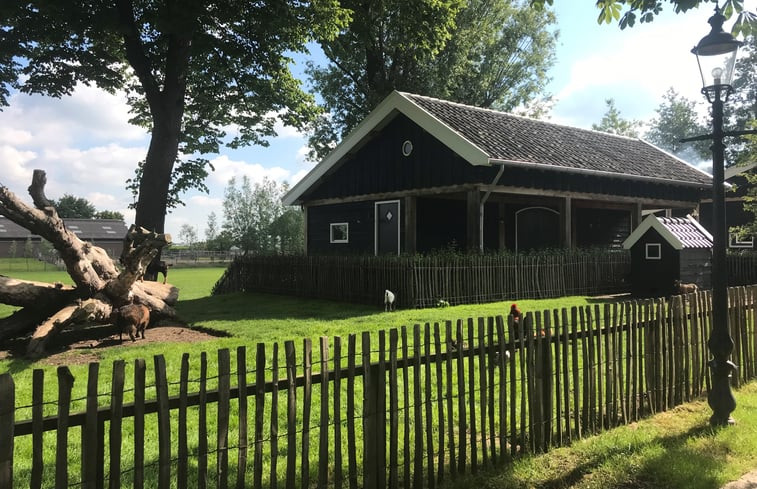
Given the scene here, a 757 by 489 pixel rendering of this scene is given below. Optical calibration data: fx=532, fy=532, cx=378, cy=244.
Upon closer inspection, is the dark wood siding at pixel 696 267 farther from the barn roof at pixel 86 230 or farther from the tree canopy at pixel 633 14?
the barn roof at pixel 86 230

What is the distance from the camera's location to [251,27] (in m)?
17.0

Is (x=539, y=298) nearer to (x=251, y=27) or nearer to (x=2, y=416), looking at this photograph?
(x=251, y=27)

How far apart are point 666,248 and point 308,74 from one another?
27375 mm

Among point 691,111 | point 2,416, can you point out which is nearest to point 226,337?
point 2,416

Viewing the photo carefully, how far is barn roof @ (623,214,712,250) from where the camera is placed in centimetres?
1385

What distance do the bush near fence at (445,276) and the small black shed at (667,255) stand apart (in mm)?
1704

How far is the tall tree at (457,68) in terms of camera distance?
30938mm

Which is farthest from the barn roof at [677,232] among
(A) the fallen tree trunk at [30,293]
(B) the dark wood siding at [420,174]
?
(A) the fallen tree trunk at [30,293]

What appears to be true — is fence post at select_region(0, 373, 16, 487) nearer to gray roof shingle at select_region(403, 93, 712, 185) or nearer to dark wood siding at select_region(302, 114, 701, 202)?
gray roof shingle at select_region(403, 93, 712, 185)

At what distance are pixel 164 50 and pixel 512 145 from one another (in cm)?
1204

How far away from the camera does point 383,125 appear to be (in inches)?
711

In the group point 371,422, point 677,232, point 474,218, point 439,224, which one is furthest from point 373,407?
point 439,224

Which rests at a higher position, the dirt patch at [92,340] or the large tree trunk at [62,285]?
the large tree trunk at [62,285]

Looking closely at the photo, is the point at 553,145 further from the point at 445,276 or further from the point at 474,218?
the point at 445,276
